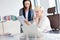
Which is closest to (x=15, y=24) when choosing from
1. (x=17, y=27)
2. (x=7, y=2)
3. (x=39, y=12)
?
(x=17, y=27)

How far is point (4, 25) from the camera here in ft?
9.03

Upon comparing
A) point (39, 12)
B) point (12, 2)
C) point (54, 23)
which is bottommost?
point (54, 23)

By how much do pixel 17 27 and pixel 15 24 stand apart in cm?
9

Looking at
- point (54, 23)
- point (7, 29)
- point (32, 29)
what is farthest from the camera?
point (54, 23)

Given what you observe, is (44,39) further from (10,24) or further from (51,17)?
(51,17)

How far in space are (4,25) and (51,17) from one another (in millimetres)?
1493

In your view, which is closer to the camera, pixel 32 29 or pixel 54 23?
pixel 32 29

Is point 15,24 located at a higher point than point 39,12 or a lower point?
lower

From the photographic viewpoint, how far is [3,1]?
5145 millimetres

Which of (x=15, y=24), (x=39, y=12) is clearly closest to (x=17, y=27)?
(x=15, y=24)

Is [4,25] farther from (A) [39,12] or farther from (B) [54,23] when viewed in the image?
(B) [54,23]

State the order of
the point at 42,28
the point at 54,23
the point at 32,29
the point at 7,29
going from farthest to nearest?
1. the point at 54,23
2. the point at 7,29
3. the point at 42,28
4. the point at 32,29

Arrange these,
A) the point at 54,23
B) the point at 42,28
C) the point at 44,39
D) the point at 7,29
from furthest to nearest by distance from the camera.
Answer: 1. the point at 54,23
2. the point at 7,29
3. the point at 42,28
4. the point at 44,39

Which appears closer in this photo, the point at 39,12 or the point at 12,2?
the point at 39,12
